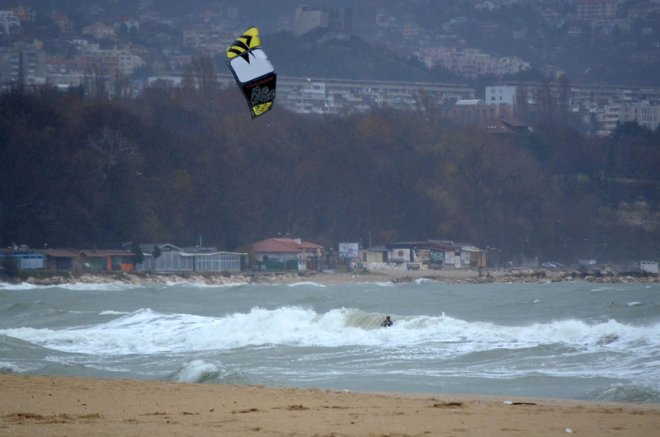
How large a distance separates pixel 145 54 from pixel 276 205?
4029 inches

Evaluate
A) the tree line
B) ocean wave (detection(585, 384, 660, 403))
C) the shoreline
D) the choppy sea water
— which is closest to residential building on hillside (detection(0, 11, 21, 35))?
the tree line

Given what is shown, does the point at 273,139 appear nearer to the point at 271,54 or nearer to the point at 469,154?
the point at 469,154

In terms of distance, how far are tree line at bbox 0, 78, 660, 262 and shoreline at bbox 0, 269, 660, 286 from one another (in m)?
5.70

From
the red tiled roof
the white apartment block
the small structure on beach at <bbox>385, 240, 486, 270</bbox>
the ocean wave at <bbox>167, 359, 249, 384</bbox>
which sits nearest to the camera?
the ocean wave at <bbox>167, 359, 249, 384</bbox>

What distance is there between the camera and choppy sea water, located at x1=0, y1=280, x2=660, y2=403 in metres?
13.1

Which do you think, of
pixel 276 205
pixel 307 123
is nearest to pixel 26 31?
pixel 307 123

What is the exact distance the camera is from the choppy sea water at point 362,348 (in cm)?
1305

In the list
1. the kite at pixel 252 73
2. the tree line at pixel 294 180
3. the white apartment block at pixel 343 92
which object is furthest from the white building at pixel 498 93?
the kite at pixel 252 73

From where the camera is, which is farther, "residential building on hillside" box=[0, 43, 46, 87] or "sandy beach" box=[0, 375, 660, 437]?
"residential building on hillside" box=[0, 43, 46, 87]

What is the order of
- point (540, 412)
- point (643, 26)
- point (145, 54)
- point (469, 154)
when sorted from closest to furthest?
1. point (540, 412)
2. point (469, 154)
3. point (145, 54)
4. point (643, 26)

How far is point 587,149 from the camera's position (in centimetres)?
8119

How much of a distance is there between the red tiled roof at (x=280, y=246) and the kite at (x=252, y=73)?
134 feet

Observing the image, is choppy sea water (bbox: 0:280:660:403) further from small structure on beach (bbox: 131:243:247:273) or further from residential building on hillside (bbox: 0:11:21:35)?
residential building on hillside (bbox: 0:11:21:35)

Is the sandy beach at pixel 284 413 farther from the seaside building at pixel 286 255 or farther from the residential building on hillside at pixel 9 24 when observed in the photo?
the residential building on hillside at pixel 9 24
